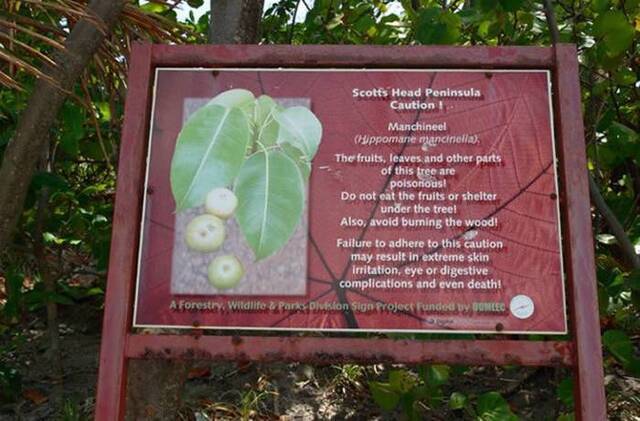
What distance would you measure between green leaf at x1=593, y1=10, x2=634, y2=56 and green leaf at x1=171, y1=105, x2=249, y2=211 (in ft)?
5.23

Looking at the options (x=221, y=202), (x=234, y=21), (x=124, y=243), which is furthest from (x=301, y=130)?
(x=234, y=21)

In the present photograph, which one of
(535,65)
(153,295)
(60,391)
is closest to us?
(153,295)

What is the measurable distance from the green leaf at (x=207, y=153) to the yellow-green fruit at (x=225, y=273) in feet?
0.71

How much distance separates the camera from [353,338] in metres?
2.21

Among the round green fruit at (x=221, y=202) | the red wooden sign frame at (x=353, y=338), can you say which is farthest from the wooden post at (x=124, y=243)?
the round green fruit at (x=221, y=202)

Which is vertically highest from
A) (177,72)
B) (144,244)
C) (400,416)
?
(177,72)

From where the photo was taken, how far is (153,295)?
2260 mm

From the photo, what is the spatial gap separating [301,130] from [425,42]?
3.01 ft

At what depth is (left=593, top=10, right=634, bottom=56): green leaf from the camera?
2881 millimetres

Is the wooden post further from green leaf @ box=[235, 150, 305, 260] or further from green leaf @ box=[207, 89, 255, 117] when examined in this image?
green leaf @ box=[235, 150, 305, 260]

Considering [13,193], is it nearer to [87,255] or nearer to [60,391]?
[60,391]

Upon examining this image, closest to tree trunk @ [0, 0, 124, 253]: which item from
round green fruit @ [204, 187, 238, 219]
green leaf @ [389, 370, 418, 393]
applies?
round green fruit @ [204, 187, 238, 219]

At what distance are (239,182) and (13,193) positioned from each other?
106 centimetres

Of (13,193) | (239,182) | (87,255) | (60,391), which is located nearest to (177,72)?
(239,182)
